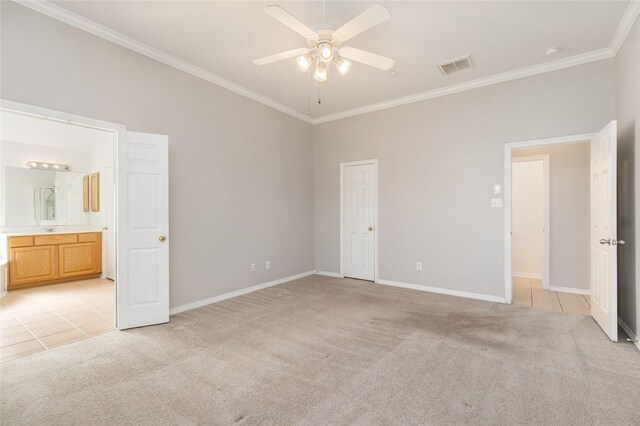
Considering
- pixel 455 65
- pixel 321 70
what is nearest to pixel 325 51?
pixel 321 70

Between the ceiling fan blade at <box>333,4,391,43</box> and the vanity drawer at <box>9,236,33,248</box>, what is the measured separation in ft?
19.4

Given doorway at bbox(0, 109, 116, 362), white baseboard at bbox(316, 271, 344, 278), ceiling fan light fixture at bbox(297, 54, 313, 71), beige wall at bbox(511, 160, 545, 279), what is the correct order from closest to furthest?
ceiling fan light fixture at bbox(297, 54, 313, 71) → doorway at bbox(0, 109, 116, 362) → beige wall at bbox(511, 160, 545, 279) → white baseboard at bbox(316, 271, 344, 278)

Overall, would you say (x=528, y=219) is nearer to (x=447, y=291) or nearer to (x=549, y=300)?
(x=549, y=300)

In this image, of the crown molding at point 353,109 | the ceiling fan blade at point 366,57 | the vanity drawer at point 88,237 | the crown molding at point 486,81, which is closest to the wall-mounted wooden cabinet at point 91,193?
the vanity drawer at point 88,237

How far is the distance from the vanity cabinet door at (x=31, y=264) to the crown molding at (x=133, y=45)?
13.2ft

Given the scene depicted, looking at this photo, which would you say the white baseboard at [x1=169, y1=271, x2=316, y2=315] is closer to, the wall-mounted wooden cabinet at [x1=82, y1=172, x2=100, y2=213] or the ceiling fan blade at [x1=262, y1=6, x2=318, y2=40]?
the ceiling fan blade at [x1=262, y1=6, x2=318, y2=40]

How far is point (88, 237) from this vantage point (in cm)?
573

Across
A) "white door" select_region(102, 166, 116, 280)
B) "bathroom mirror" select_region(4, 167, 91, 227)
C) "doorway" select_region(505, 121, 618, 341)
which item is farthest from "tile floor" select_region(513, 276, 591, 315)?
"bathroom mirror" select_region(4, 167, 91, 227)

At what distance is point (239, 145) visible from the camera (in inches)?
180

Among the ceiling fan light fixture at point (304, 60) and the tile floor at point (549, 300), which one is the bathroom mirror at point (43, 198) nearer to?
the ceiling fan light fixture at point (304, 60)

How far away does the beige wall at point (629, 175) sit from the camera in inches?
109

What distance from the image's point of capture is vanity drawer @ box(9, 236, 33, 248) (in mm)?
4848

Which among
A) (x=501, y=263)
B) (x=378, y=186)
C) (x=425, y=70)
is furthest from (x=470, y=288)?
(x=425, y=70)

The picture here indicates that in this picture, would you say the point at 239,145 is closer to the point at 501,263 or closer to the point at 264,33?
the point at 264,33
